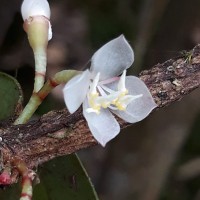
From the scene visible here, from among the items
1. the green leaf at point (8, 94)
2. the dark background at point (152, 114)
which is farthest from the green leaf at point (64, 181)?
the dark background at point (152, 114)

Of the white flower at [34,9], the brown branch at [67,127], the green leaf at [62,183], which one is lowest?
the green leaf at [62,183]

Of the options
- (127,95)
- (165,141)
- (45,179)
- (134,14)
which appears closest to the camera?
(127,95)

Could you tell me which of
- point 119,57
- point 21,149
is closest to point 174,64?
point 119,57

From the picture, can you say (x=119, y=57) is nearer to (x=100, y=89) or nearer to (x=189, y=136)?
(x=100, y=89)

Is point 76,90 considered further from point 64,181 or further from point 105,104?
point 64,181

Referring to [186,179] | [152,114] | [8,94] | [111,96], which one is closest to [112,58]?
[111,96]

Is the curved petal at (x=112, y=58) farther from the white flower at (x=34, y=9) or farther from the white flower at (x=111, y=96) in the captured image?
the white flower at (x=34, y=9)

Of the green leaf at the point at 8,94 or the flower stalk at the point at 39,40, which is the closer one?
the flower stalk at the point at 39,40
